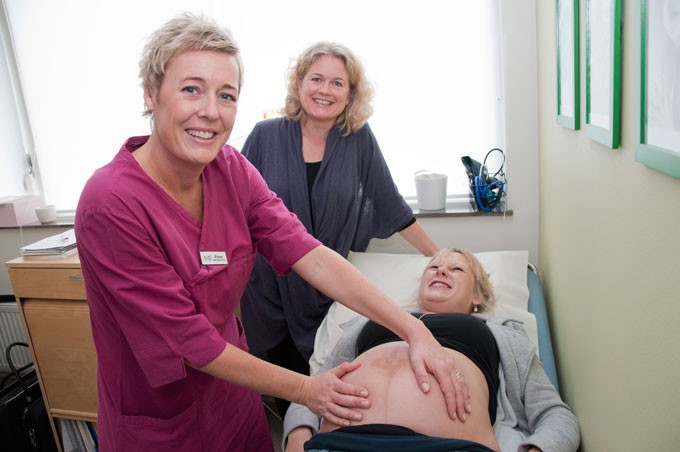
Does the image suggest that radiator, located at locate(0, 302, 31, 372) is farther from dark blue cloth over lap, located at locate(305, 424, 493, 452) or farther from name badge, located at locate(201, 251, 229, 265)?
dark blue cloth over lap, located at locate(305, 424, 493, 452)

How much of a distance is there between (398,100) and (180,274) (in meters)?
1.59

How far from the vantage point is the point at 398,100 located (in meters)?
2.37

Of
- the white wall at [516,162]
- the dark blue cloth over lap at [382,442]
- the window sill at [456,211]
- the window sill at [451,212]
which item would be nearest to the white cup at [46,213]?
the window sill at [451,212]

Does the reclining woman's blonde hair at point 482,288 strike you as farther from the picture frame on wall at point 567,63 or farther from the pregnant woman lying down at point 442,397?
the picture frame on wall at point 567,63

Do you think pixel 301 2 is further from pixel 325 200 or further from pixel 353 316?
pixel 353 316

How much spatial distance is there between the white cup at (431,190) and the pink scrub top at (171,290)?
107 centimetres

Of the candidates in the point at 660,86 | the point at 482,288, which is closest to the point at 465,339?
the point at 482,288

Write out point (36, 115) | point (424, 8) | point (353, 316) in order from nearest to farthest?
point (353, 316)
point (424, 8)
point (36, 115)

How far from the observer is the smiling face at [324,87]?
1.87 meters

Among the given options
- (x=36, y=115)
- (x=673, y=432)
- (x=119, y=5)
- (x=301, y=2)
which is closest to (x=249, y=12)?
(x=301, y=2)

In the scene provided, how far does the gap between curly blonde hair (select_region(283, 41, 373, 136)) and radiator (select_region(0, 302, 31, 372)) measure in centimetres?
190

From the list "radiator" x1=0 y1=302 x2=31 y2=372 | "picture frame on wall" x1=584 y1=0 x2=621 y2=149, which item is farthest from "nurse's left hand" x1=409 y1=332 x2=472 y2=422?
"radiator" x1=0 y1=302 x2=31 y2=372

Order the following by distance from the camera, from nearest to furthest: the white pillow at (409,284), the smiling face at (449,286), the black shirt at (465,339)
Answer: the black shirt at (465,339) → the smiling face at (449,286) → the white pillow at (409,284)

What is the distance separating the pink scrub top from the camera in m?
0.94
